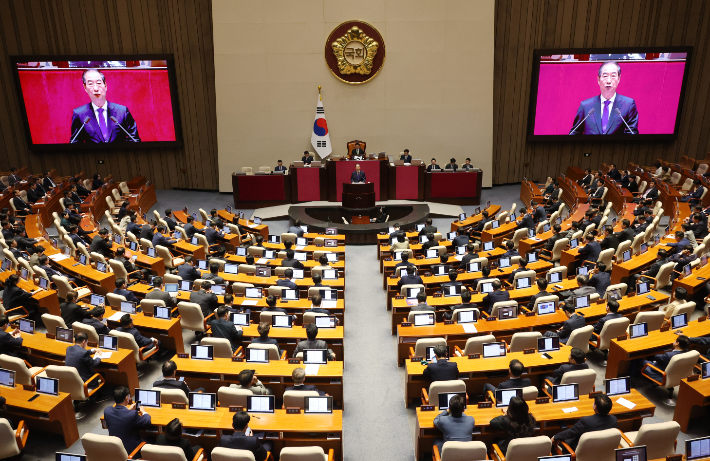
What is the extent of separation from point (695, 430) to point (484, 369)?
105 inches

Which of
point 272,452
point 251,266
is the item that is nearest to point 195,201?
point 251,266

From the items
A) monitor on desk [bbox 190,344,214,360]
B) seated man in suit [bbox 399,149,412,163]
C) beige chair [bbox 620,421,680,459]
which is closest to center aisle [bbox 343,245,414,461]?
monitor on desk [bbox 190,344,214,360]

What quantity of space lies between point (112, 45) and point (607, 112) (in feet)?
59.1

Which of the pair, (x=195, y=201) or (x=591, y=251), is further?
(x=195, y=201)

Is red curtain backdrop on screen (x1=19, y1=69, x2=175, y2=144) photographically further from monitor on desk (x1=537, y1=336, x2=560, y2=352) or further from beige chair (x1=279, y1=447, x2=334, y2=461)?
beige chair (x1=279, y1=447, x2=334, y2=461)

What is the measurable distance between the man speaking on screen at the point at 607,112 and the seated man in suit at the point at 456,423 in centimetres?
1654

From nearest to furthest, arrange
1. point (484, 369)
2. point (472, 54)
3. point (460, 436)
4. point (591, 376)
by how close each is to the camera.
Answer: point (460, 436), point (591, 376), point (484, 369), point (472, 54)

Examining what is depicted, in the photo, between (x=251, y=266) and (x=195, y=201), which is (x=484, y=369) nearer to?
(x=251, y=266)

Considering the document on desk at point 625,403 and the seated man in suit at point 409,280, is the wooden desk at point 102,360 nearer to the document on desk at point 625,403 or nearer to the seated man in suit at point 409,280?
the seated man in suit at point 409,280

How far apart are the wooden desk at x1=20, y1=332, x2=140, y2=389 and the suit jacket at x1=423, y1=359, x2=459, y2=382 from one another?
13.6ft

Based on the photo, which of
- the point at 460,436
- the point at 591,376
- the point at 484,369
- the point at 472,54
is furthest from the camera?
the point at 472,54

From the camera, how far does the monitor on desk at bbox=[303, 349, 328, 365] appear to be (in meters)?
7.19

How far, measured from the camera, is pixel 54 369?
668 centimetres

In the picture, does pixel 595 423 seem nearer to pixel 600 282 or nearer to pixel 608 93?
pixel 600 282
